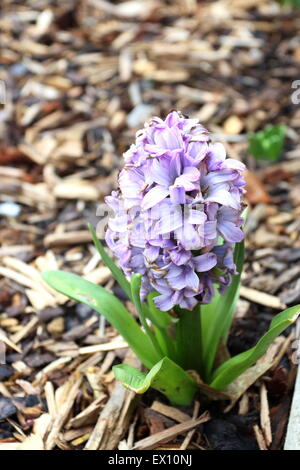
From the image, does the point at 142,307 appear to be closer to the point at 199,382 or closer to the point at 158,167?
the point at 199,382

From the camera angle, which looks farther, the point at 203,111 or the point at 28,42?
the point at 28,42

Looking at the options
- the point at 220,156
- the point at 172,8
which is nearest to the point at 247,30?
the point at 172,8

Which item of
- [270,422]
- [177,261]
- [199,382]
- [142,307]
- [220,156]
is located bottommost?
[270,422]

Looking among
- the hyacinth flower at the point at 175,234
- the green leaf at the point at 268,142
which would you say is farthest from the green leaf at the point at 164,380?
the green leaf at the point at 268,142

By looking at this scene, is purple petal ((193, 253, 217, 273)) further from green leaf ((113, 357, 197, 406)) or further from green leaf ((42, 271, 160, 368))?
green leaf ((42, 271, 160, 368))

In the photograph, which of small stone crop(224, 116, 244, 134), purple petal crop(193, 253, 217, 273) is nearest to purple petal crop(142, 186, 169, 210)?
purple petal crop(193, 253, 217, 273)
